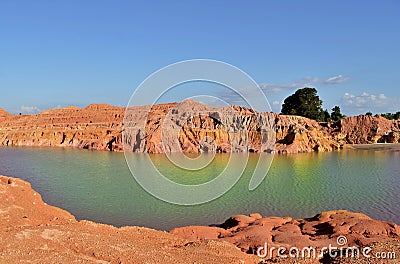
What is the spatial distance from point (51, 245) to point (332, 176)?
93.9 ft

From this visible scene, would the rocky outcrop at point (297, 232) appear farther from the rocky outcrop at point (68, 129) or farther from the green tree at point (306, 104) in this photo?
the green tree at point (306, 104)

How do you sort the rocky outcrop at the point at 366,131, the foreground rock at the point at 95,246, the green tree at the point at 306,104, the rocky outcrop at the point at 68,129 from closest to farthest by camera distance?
the foreground rock at the point at 95,246 → the rocky outcrop at the point at 68,129 → the rocky outcrop at the point at 366,131 → the green tree at the point at 306,104

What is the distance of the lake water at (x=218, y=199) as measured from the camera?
65.3 ft

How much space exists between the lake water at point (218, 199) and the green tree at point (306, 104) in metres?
52.1

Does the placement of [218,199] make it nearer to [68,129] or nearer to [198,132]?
[198,132]

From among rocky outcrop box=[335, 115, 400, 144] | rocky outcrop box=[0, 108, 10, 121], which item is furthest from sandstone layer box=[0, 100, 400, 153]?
rocky outcrop box=[0, 108, 10, 121]

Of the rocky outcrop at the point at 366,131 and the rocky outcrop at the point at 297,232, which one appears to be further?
the rocky outcrop at the point at 366,131

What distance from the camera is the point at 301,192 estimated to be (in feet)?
85.3

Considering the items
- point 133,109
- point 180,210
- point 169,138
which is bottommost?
point 180,210

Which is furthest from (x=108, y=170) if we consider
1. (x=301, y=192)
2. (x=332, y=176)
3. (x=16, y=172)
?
(x=332, y=176)

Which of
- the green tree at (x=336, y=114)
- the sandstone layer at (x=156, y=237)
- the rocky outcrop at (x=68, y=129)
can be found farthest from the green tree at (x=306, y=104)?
the sandstone layer at (x=156, y=237)

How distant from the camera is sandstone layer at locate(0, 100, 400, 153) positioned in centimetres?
6278

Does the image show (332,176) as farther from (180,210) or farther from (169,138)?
(169,138)

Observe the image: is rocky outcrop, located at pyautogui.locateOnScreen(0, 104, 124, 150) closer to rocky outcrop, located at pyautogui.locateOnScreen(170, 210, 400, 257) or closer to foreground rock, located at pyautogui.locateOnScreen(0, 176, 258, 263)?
rocky outcrop, located at pyautogui.locateOnScreen(170, 210, 400, 257)
